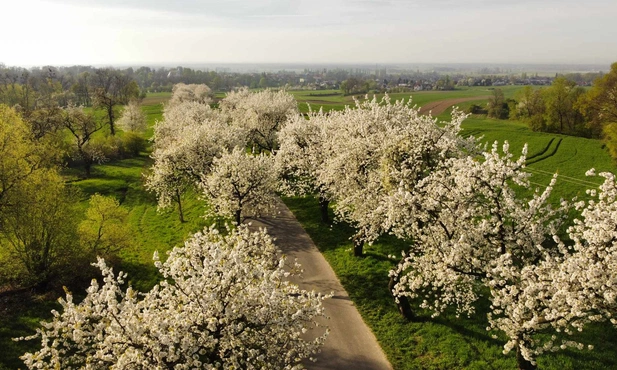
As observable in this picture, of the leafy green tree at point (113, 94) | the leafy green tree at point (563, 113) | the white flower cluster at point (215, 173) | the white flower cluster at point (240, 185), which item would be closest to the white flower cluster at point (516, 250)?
the white flower cluster at point (240, 185)

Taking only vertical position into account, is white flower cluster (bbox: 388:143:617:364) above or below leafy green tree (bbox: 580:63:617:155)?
below

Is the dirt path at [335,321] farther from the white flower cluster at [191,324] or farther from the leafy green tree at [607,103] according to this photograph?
the leafy green tree at [607,103]

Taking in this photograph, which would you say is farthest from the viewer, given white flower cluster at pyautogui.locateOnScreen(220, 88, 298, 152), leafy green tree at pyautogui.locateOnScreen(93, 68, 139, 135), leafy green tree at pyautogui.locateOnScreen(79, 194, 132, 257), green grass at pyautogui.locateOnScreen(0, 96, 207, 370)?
leafy green tree at pyautogui.locateOnScreen(93, 68, 139, 135)

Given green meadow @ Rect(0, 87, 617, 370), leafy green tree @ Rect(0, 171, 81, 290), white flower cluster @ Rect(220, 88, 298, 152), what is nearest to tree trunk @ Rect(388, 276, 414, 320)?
green meadow @ Rect(0, 87, 617, 370)

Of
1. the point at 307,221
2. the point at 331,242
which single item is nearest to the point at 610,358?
the point at 331,242

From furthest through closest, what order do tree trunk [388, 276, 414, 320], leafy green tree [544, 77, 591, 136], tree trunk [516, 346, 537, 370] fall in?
leafy green tree [544, 77, 591, 136] < tree trunk [388, 276, 414, 320] < tree trunk [516, 346, 537, 370]

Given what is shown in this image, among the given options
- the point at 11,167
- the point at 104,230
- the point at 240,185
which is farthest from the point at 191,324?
the point at 11,167

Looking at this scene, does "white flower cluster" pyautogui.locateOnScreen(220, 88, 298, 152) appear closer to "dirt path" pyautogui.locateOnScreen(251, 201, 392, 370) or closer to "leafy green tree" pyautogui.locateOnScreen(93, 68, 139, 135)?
"dirt path" pyautogui.locateOnScreen(251, 201, 392, 370)

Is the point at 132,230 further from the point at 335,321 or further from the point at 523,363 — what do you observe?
the point at 523,363

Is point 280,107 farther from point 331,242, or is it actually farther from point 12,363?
point 12,363
